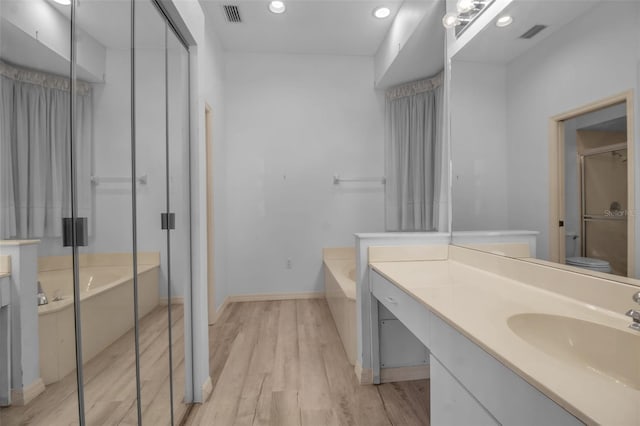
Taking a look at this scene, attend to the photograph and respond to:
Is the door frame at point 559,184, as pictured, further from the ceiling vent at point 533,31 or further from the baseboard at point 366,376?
the baseboard at point 366,376

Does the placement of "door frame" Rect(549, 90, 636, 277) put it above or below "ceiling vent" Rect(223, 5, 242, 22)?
below

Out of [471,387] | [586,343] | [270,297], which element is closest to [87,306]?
[471,387]

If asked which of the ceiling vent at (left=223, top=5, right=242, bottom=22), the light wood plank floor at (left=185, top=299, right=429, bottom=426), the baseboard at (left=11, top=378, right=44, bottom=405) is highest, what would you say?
the ceiling vent at (left=223, top=5, right=242, bottom=22)

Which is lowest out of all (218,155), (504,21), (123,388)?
(123,388)

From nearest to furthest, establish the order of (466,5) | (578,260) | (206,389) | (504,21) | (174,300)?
(578,260)
(504,21)
(174,300)
(466,5)
(206,389)

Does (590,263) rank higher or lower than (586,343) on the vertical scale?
higher

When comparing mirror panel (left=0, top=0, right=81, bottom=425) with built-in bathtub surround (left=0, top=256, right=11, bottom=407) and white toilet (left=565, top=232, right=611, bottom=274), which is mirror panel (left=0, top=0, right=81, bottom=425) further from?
white toilet (left=565, top=232, right=611, bottom=274)

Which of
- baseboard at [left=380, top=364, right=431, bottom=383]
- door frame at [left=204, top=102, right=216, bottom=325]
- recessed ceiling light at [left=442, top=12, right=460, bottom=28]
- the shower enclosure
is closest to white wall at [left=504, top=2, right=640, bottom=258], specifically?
recessed ceiling light at [left=442, top=12, right=460, bottom=28]

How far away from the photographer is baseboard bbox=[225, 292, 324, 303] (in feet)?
11.4

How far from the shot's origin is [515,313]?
93 centimetres

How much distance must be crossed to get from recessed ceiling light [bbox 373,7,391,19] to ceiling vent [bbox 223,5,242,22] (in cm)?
128

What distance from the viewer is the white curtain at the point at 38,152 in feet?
2.01

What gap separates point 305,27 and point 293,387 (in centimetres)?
317

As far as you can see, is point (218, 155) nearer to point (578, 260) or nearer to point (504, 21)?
point (504, 21)
